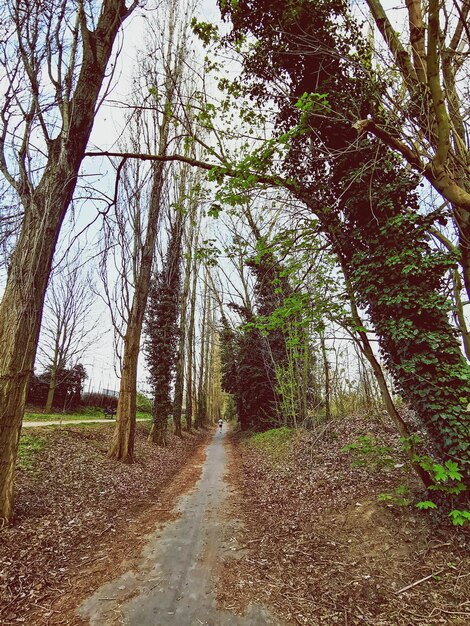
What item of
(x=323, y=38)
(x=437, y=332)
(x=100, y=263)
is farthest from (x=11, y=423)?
(x=323, y=38)

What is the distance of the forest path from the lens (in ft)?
7.75

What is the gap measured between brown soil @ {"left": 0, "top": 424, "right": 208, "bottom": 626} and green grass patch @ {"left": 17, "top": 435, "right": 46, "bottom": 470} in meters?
0.12

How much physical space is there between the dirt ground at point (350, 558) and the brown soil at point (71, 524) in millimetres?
1270

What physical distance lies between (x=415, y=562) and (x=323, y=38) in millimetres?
6892

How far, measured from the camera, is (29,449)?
5.86 metres

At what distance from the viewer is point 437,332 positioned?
3.55m

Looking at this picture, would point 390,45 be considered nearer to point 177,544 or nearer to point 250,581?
point 250,581

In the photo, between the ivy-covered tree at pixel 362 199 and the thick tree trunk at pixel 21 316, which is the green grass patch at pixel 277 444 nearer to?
the ivy-covered tree at pixel 362 199

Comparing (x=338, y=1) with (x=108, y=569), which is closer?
(x=108, y=569)

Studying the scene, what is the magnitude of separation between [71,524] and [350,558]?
3.33 meters

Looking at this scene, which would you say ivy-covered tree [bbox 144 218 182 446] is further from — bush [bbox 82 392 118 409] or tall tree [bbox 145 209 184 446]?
bush [bbox 82 392 118 409]

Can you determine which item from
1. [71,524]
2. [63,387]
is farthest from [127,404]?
[63,387]

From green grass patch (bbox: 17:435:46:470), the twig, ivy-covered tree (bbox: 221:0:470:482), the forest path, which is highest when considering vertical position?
ivy-covered tree (bbox: 221:0:470:482)

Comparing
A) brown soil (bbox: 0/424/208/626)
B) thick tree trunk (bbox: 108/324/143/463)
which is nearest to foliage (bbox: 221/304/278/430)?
Answer: thick tree trunk (bbox: 108/324/143/463)
